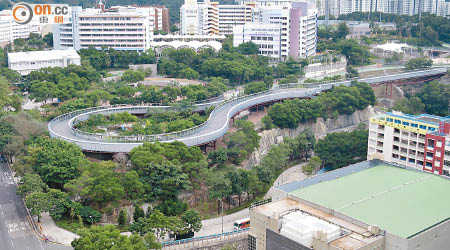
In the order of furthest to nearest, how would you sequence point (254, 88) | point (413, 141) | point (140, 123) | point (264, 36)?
point (264, 36)
point (254, 88)
point (140, 123)
point (413, 141)

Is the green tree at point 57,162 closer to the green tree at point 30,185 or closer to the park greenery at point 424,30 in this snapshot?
the green tree at point 30,185

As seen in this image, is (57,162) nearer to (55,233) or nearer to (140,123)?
(55,233)

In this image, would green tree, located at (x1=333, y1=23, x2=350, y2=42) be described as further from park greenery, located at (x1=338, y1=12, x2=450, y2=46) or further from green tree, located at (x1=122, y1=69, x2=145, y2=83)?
green tree, located at (x1=122, y1=69, x2=145, y2=83)

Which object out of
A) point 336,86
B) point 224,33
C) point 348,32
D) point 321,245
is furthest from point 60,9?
point 321,245

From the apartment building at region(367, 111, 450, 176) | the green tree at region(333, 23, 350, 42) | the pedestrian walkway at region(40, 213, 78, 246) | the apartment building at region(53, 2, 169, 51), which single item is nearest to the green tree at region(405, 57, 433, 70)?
the green tree at region(333, 23, 350, 42)

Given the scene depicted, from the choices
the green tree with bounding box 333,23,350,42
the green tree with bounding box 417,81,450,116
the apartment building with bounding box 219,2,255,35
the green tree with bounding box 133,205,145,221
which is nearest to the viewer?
the green tree with bounding box 133,205,145,221

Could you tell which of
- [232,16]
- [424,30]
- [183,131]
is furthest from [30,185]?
[424,30]

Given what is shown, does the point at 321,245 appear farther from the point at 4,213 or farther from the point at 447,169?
the point at 4,213
